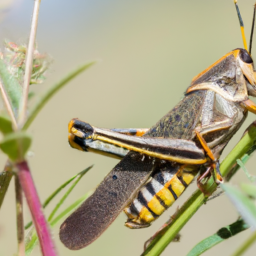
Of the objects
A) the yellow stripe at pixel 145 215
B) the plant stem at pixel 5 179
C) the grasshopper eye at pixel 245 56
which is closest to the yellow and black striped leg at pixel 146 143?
the yellow stripe at pixel 145 215

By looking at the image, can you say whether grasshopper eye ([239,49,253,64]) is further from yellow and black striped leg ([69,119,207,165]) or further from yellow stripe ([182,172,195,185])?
yellow stripe ([182,172,195,185])

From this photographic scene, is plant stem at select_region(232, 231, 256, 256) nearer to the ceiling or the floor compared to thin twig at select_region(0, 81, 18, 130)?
nearer to the floor

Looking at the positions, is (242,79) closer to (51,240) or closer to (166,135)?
(166,135)

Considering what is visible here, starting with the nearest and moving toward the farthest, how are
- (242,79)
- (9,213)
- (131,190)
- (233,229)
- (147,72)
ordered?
(233,229), (131,190), (242,79), (9,213), (147,72)

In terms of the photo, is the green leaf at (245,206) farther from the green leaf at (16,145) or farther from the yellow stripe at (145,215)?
the yellow stripe at (145,215)

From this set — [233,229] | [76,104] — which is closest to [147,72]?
[76,104]

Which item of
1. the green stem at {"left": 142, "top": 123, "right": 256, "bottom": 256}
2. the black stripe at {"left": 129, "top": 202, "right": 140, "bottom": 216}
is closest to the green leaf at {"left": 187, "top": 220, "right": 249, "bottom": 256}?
the green stem at {"left": 142, "top": 123, "right": 256, "bottom": 256}
